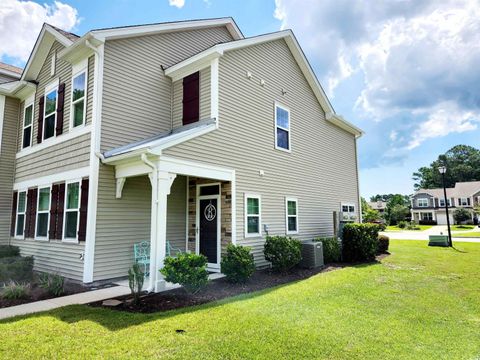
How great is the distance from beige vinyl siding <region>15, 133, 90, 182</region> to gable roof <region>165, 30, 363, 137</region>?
346cm

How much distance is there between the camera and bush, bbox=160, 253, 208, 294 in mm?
6211

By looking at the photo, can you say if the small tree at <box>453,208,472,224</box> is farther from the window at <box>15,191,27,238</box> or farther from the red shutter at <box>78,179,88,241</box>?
the window at <box>15,191,27,238</box>

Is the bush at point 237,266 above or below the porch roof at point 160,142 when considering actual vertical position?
below

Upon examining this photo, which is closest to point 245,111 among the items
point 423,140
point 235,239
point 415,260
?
point 235,239

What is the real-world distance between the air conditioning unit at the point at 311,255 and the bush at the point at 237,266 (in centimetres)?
301

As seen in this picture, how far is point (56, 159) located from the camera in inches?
365

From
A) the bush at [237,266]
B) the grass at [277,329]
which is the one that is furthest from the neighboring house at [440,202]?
the bush at [237,266]

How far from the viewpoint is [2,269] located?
25.8 ft

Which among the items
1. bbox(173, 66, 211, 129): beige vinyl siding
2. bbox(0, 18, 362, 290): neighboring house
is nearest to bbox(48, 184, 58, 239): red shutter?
bbox(0, 18, 362, 290): neighboring house

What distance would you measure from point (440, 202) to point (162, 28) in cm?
5686

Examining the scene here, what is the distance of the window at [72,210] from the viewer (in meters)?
7.99

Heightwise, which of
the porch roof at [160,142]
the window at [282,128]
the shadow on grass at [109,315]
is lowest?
the shadow on grass at [109,315]

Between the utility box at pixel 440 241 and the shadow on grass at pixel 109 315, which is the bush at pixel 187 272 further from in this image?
the utility box at pixel 440 241

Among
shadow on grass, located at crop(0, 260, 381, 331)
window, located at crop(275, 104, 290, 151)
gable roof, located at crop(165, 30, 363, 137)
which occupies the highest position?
gable roof, located at crop(165, 30, 363, 137)
